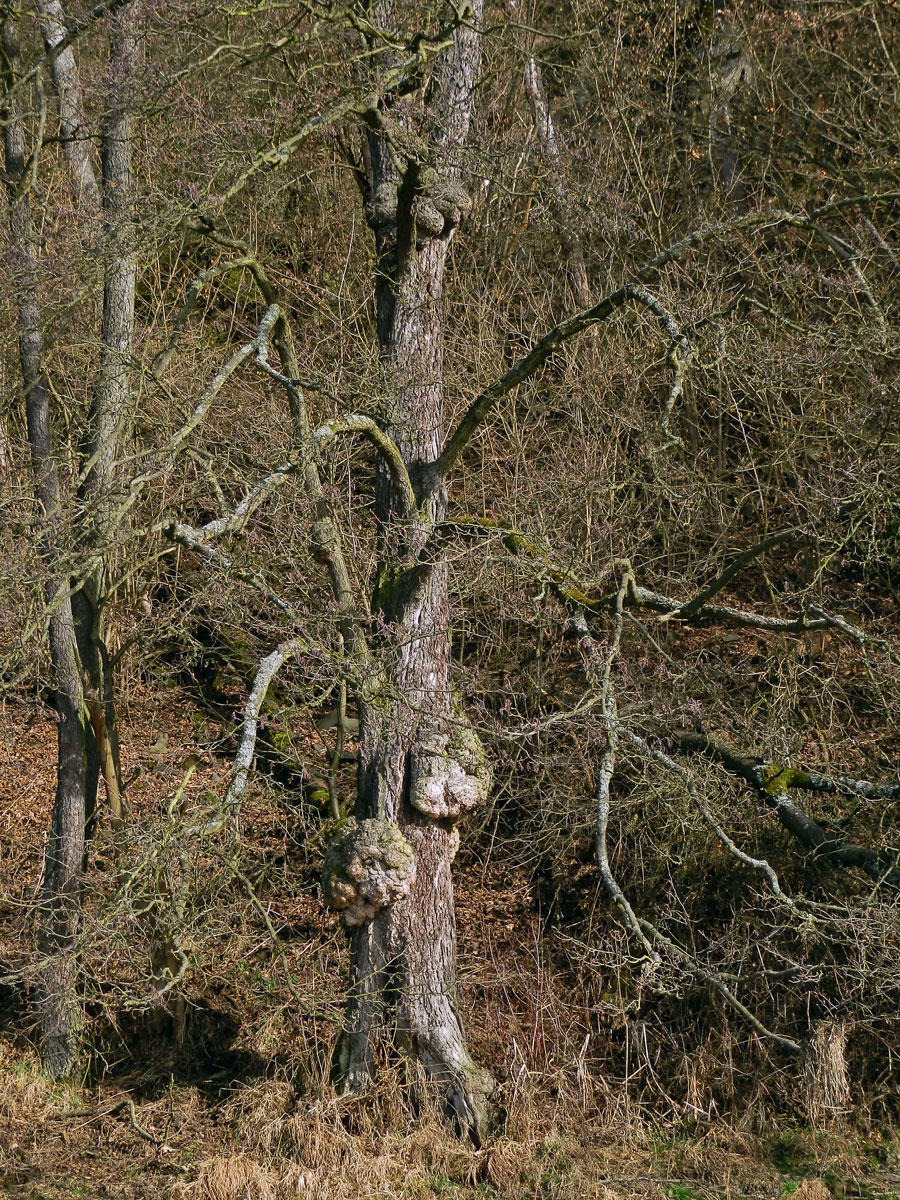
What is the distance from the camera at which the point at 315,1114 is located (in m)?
7.51

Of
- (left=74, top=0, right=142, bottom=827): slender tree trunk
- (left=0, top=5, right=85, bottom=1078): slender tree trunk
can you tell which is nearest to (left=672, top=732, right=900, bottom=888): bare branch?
(left=74, top=0, right=142, bottom=827): slender tree trunk

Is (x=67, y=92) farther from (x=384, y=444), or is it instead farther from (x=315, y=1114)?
(x=315, y=1114)

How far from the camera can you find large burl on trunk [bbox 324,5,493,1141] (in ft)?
23.9

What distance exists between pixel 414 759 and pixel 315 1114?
2.10 m

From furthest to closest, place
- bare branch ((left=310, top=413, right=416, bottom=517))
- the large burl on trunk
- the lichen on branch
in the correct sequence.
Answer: the lichen on branch < the large burl on trunk < bare branch ((left=310, top=413, right=416, bottom=517))

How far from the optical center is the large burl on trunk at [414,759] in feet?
23.9

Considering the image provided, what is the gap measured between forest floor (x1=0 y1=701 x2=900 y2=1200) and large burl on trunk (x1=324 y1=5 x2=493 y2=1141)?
29cm

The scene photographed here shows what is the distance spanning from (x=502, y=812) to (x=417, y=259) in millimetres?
4599

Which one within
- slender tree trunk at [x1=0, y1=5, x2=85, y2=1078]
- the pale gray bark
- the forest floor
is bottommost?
the forest floor

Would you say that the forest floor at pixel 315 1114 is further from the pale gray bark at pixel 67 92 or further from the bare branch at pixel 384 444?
the pale gray bark at pixel 67 92

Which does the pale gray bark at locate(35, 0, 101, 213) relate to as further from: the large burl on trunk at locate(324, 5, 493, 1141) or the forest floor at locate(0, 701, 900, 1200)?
the forest floor at locate(0, 701, 900, 1200)

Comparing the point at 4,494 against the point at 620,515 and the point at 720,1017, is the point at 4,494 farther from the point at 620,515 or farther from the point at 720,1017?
the point at 720,1017

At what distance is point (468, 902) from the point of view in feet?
34.1

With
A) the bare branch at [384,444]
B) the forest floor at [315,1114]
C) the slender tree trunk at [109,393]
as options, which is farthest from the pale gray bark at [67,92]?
the forest floor at [315,1114]
